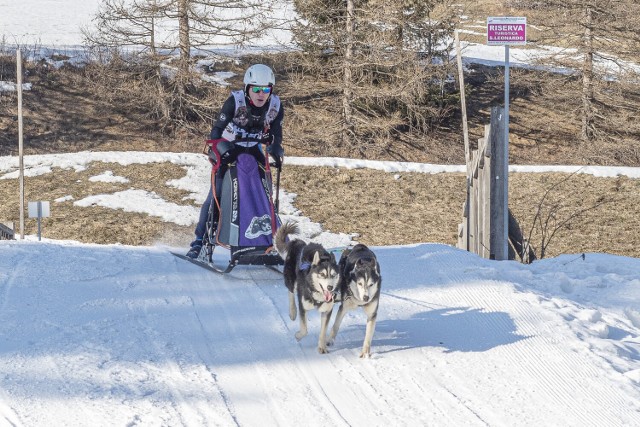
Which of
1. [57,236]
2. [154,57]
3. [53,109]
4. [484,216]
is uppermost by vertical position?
[154,57]

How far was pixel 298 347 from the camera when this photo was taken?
6578 millimetres

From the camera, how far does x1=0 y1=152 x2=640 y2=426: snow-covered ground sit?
5195mm

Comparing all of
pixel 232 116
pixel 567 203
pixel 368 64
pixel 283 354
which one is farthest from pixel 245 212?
pixel 368 64

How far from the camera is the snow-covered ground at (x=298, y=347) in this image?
520cm

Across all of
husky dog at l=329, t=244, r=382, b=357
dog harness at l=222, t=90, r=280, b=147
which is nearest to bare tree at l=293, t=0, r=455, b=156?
dog harness at l=222, t=90, r=280, b=147

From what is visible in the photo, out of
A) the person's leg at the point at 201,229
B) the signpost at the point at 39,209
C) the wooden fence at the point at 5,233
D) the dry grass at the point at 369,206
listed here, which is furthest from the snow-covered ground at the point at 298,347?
the dry grass at the point at 369,206

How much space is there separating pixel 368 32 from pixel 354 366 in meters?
24.2

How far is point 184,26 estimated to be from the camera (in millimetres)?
28719

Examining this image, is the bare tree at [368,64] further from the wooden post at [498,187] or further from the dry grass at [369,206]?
the wooden post at [498,187]

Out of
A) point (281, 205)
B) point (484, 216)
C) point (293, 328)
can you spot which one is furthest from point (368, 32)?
point (293, 328)

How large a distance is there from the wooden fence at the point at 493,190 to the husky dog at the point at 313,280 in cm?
459

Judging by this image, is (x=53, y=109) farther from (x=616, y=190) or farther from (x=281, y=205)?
(x=616, y=190)

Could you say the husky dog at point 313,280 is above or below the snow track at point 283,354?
above

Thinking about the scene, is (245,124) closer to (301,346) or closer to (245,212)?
(245,212)
